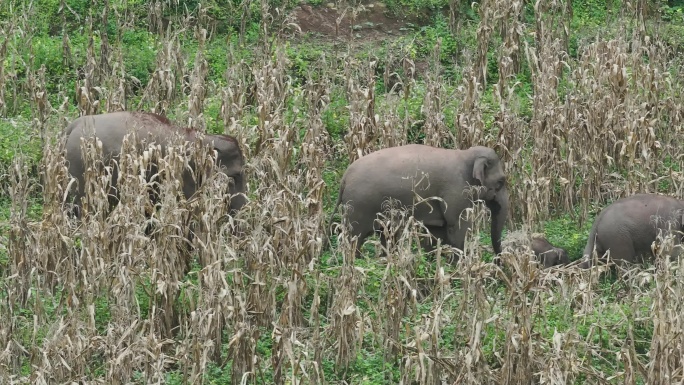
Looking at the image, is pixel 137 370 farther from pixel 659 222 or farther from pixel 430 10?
pixel 430 10

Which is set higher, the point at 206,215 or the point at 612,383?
the point at 206,215

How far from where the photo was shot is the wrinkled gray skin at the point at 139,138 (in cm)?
1352

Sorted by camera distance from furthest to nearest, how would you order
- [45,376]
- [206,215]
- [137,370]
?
[206,215] < [137,370] < [45,376]

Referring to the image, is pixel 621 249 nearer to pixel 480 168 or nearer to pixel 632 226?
pixel 632 226

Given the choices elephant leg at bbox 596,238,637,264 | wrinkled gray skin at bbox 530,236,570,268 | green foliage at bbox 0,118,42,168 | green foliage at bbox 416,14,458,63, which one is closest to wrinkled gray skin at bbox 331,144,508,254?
wrinkled gray skin at bbox 530,236,570,268

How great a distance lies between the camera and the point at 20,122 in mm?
15664

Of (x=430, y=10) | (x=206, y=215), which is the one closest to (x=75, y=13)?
(x=430, y=10)

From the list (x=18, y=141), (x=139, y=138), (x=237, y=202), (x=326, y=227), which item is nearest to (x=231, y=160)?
(x=237, y=202)

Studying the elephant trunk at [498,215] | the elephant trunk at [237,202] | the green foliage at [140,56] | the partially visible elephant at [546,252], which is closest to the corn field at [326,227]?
the green foliage at [140,56]

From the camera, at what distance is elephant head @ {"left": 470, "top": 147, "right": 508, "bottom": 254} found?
45.2 feet

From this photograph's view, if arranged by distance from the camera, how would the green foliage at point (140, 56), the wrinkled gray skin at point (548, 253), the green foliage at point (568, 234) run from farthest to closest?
the green foliage at point (140, 56), the green foliage at point (568, 234), the wrinkled gray skin at point (548, 253)

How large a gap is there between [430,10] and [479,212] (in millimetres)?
8582

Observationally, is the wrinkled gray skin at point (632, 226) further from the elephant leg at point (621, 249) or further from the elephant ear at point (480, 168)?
the elephant ear at point (480, 168)

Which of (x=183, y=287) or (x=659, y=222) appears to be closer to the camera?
(x=183, y=287)
